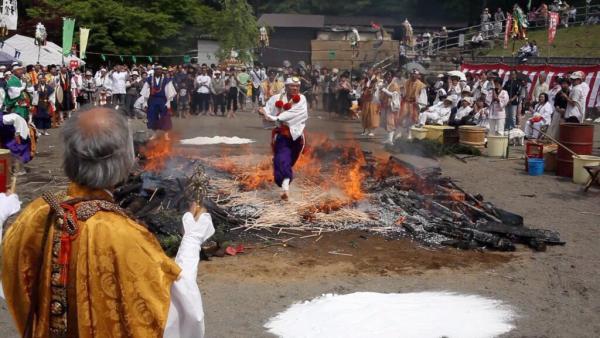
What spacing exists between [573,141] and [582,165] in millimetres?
797

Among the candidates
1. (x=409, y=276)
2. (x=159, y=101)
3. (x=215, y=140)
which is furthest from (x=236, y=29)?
(x=409, y=276)

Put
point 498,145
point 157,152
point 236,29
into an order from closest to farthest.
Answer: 1. point 157,152
2. point 498,145
3. point 236,29

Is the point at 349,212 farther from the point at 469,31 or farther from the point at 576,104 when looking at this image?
the point at 469,31

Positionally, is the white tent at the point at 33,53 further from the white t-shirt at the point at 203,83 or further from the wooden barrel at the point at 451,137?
the wooden barrel at the point at 451,137

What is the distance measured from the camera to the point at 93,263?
7.53 feet

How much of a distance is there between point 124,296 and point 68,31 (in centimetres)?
2227

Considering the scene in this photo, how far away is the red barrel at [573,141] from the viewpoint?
482 inches

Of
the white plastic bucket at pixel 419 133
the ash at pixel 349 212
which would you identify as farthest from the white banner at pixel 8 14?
the white plastic bucket at pixel 419 133

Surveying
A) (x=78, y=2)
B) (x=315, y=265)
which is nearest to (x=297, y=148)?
(x=315, y=265)

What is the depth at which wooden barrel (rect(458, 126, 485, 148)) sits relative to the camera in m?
15.4

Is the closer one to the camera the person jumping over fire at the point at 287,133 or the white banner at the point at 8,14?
the person jumping over fire at the point at 287,133

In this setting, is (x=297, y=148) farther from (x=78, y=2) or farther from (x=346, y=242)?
(x=78, y=2)

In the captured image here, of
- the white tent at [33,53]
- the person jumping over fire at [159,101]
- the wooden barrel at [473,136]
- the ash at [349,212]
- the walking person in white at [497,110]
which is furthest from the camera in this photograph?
the white tent at [33,53]

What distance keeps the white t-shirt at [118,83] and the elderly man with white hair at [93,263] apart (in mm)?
21981
